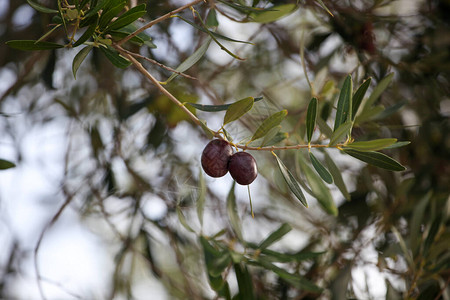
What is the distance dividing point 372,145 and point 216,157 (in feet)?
1.01

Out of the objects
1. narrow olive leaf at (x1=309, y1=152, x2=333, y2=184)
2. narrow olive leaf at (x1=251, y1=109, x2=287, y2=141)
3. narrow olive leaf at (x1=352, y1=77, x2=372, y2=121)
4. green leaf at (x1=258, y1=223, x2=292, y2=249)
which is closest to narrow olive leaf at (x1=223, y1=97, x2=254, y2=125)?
narrow olive leaf at (x1=251, y1=109, x2=287, y2=141)

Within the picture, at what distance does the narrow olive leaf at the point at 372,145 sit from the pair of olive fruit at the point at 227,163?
0.21m

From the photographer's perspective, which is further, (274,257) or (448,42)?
(448,42)

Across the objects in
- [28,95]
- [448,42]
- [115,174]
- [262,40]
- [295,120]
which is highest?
[262,40]

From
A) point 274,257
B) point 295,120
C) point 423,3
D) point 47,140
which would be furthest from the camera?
point 47,140

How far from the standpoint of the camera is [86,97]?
2.44m

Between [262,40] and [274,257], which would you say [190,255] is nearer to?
[274,257]

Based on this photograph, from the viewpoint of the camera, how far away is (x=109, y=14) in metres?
0.91

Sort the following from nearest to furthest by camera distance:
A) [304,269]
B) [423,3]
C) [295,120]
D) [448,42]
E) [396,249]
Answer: [396,249], [295,120], [304,269], [448,42], [423,3]

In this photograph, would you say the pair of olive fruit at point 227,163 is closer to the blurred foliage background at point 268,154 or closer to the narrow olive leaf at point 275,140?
the narrow olive leaf at point 275,140

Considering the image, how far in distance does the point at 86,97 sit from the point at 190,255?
96 cm

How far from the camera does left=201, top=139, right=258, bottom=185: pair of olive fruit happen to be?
3.15 feet

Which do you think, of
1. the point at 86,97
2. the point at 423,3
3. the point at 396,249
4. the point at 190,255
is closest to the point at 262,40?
the point at 423,3

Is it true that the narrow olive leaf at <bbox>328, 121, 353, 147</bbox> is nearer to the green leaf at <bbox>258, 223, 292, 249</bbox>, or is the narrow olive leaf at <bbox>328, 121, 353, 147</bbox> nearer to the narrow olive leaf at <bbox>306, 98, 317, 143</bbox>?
the narrow olive leaf at <bbox>306, 98, 317, 143</bbox>
